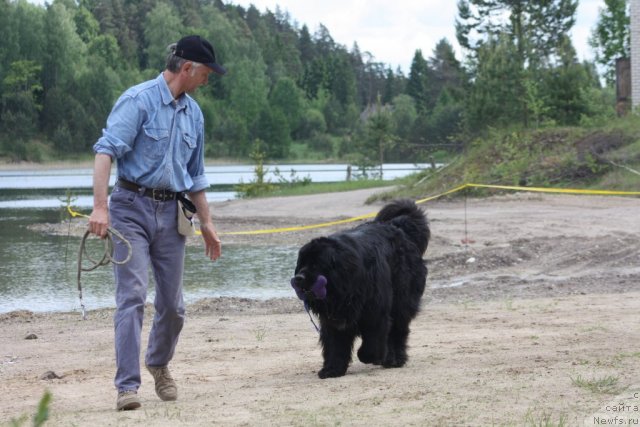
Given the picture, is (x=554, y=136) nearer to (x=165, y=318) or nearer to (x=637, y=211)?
(x=637, y=211)

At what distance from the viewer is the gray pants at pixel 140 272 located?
19.1ft

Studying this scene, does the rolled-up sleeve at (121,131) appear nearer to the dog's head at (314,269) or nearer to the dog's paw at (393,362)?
the dog's head at (314,269)

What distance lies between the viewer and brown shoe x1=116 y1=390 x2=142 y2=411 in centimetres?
576

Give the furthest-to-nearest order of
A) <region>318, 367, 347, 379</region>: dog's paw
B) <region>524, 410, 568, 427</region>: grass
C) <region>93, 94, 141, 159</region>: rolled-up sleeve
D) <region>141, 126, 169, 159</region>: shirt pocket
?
1. <region>318, 367, 347, 379</region>: dog's paw
2. <region>141, 126, 169, 159</region>: shirt pocket
3. <region>93, 94, 141, 159</region>: rolled-up sleeve
4. <region>524, 410, 568, 427</region>: grass

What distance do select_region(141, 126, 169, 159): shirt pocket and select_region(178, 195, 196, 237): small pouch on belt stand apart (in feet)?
1.09

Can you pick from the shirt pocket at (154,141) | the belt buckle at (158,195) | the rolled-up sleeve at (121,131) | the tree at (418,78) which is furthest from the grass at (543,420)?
the tree at (418,78)

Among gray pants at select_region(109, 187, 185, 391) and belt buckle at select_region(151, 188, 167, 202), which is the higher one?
belt buckle at select_region(151, 188, 167, 202)

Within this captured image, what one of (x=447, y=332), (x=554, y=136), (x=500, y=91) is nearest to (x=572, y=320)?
(x=447, y=332)

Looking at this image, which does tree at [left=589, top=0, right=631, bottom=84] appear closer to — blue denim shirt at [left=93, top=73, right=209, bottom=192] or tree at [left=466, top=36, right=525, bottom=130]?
tree at [left=466, top=36, right=525, bottom=130]

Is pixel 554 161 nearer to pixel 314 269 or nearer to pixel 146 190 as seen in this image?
pixel 314 269

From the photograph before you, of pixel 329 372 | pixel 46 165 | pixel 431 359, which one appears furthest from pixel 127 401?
pixel 46 165

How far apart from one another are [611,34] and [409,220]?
58.9 m

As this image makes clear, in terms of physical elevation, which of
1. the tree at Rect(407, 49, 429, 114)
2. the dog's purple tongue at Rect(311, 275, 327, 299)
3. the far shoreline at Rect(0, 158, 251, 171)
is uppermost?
the tree at Rect(407, 49, 429, 114)

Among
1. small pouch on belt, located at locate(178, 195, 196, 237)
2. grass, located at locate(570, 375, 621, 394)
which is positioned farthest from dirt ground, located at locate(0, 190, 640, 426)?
small pouch on belt, located at locate(178, 195, 196, 237)
